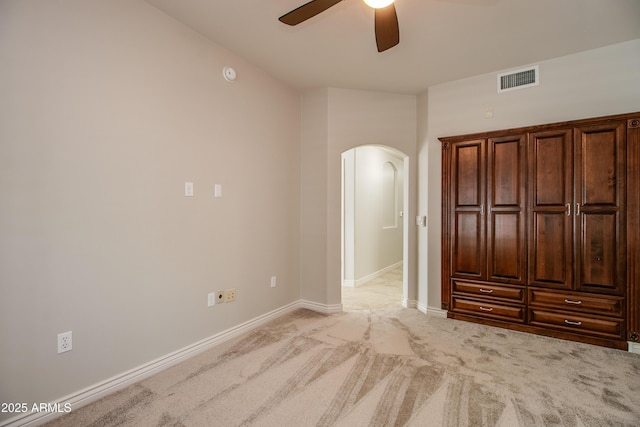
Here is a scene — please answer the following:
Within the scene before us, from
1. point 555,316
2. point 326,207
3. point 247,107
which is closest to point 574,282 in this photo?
point 555,316

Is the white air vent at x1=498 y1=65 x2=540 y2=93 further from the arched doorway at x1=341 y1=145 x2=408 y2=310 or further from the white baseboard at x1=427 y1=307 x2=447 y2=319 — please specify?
the white baseboard at x1=427 y1=307 x2=447 y2=319

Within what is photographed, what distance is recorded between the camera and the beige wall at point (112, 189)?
1.56 meters

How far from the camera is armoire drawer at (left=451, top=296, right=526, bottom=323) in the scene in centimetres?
290

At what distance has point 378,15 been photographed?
5.75 feet

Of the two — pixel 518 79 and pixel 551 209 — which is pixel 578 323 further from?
pixel 518 79

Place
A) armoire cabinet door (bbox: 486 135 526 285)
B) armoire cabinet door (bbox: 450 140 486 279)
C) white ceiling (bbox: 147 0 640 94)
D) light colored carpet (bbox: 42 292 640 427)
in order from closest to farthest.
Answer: light colored carpet (bbox: 42 292 640 427) → white ceiling (bbox: 147 0 640 94) → armoire cabinet door (bbox: 486 135 526 285) → armoire cabinet door (bbox: 450 140 486 279)

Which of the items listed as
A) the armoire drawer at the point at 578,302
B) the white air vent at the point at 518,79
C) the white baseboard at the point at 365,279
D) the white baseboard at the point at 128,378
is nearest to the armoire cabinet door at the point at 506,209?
the armoire drawer at the point at 578,302

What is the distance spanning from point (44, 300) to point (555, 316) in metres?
4.06

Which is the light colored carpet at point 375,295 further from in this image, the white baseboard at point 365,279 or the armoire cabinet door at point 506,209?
the armoire cabinet door at point 506,209

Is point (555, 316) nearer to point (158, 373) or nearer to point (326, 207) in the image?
point (326, 207)

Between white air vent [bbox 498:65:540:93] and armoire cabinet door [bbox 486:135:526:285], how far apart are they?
577mm

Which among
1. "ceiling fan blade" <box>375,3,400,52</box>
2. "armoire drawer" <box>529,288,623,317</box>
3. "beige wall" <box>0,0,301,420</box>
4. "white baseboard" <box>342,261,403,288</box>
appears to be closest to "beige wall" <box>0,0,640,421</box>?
"beige wall" <box>0,0,301,420</box>

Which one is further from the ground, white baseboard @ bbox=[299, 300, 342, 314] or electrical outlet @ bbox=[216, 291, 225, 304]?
electrical outlet @ bbox=[216, 291, 225, 304]

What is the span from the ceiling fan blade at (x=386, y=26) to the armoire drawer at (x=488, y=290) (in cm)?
258
